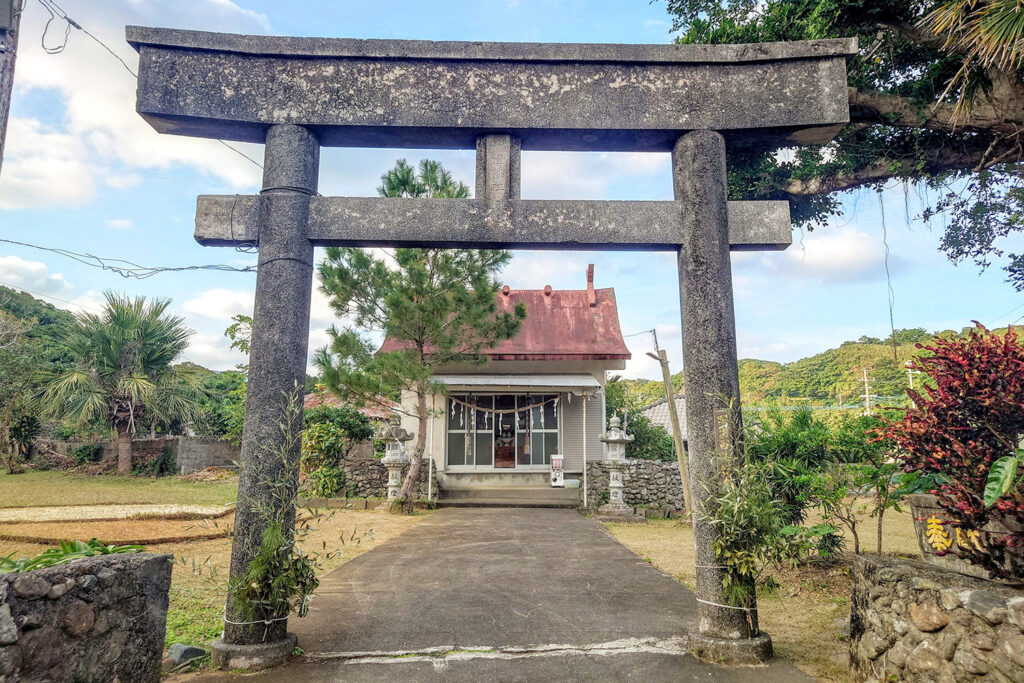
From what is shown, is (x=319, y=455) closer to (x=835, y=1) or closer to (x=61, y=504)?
(x=61, y=504)

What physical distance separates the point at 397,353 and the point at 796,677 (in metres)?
8.20

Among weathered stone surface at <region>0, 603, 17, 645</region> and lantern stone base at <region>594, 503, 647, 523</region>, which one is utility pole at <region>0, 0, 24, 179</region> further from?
lantern stone base at <region>594, 503, 647, 523</region>

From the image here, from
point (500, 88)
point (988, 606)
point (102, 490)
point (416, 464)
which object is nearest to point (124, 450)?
point (102, 490)

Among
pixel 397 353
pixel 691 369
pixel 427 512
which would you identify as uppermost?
pixel 397 353

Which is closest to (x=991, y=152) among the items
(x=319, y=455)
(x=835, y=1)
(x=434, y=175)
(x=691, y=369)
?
(x=835, y=1)

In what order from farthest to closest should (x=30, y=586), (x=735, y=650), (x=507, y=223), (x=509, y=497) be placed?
(x=509, y=497) → (x=507, y=223) → (x=735, y=650) → (x=30, y=586)

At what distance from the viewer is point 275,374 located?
3.59 metres

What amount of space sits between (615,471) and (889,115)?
7.44m

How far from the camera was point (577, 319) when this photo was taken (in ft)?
49.3

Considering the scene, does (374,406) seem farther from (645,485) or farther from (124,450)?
(124,450)

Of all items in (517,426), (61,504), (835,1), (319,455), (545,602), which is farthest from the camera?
(517,426)

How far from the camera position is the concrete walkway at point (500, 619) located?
3262 mm

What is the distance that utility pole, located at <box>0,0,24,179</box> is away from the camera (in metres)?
3.80

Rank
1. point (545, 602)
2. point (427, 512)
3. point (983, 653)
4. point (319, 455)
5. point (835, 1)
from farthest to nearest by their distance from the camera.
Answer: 1. point (319, 455)
2. point (427, 512)
3. point (835, 1)
4. point (545, 602)
5. point (983, 653)
